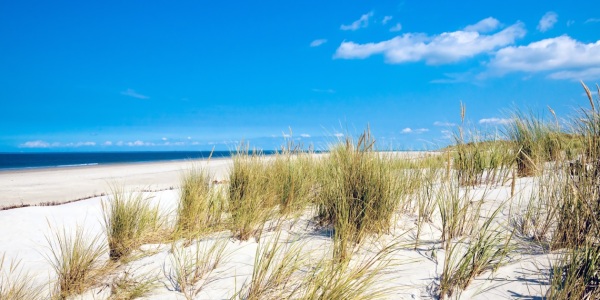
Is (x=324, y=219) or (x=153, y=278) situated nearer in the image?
(x=153, y=278)

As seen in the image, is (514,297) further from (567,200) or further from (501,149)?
(501,149)

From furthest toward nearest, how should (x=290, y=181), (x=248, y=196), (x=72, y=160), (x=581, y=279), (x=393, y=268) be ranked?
(x=72, y=160)
(x=290, y=181)
(x=248, y=196)
(x=393, y=268)
(x=581, y=279)

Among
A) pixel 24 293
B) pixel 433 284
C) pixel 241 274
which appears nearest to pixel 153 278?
pixel 241 274

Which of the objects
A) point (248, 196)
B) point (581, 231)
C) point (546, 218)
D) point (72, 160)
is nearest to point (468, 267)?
point (581, 231)

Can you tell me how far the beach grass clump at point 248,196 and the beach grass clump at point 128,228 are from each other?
74 cm

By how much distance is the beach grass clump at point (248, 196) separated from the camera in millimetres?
2986

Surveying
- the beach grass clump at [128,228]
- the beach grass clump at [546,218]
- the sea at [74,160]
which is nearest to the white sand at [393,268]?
the beach grass clump at [128,228]

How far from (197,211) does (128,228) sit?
625 millimetres

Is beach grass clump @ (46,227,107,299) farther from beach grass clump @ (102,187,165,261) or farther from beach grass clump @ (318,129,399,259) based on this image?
beach grass clump @ (318,129,399,259)

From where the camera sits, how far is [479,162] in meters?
4.81

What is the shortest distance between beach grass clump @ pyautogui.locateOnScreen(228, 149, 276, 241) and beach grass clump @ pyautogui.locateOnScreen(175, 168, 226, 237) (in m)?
0.15

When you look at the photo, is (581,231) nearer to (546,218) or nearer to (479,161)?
(546,218)

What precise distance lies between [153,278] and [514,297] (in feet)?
7.11

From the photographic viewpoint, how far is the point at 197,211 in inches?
137
